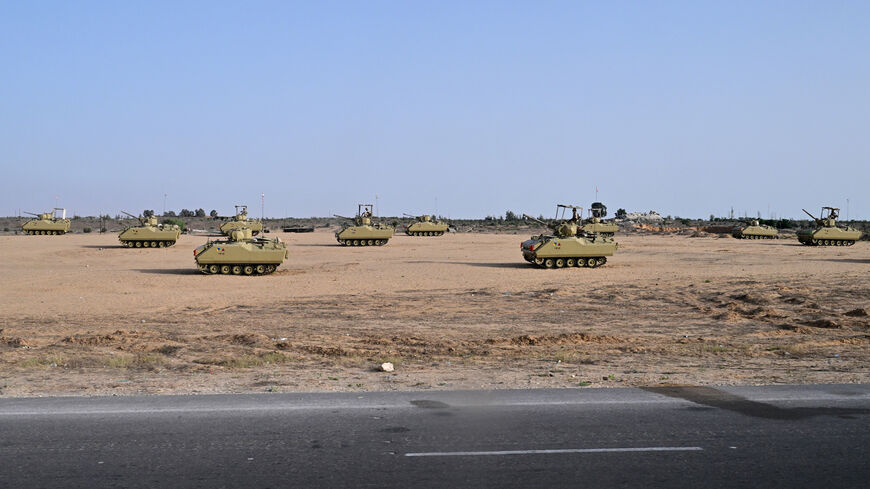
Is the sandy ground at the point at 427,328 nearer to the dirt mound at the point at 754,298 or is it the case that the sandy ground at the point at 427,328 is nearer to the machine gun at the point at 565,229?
the dirt mound at the point at 754,298

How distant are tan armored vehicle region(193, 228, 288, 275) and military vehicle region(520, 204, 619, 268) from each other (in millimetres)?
10839

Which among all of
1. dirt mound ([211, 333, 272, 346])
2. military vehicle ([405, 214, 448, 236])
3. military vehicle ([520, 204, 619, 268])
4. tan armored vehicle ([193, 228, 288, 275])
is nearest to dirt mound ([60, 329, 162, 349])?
dirt mound ([211, 333, 272, 346])

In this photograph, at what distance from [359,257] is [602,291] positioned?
21.3 m

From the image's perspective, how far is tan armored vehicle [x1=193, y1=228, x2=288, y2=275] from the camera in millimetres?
31938

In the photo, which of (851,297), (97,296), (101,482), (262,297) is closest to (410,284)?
(262,297)

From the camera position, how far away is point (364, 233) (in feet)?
188

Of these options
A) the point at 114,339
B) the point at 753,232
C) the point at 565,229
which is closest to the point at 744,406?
the point at 114,339

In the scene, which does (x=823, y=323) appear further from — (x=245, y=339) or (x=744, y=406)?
(x=245, y=339)

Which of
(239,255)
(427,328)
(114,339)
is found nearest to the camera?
(114,339)

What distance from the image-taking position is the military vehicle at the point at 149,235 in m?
53.1

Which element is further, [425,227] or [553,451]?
[425,227]

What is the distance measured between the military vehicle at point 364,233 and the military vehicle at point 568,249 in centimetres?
2200

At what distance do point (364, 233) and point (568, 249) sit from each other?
23921 mm

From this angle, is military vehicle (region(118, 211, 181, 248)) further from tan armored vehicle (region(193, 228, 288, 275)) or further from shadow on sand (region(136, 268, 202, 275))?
tan armored vehicle (region(193, 228, 288, 275))
